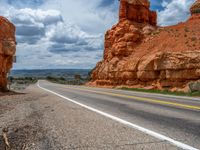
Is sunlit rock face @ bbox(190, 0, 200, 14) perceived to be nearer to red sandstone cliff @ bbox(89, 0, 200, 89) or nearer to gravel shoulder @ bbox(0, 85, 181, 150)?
red sandstone cliff @ bbox(89, 0, 200, 89)

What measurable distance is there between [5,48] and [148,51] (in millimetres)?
19603

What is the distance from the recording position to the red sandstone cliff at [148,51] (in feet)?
103

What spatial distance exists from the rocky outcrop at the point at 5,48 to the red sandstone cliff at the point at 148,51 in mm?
15161

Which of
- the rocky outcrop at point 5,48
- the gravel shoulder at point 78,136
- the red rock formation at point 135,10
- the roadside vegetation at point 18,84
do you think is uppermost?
the red rock formation at point 135,10

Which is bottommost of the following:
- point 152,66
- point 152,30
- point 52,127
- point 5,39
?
point 52,127

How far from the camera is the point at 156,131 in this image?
26.0 ft

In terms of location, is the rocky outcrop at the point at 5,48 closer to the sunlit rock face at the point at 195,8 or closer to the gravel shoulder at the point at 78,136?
the gravel shoulder at the point at 78,136

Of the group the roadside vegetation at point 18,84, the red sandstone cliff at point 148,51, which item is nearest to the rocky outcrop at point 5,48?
the roadside vegetation at point 18,84

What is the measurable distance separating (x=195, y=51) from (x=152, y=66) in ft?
18.0

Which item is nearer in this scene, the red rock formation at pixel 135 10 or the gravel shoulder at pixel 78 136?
the gravel shoulder at pixel 78 136

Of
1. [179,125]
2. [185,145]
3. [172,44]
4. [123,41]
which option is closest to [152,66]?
[172,44]

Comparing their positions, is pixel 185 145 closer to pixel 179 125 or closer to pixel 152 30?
pixel 179 125

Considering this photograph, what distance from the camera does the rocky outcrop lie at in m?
28.2

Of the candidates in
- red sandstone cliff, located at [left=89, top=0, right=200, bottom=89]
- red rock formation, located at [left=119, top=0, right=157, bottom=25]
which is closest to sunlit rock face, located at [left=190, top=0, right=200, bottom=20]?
red sandstone cliff, located at [left=89, top=0, right=200, bottom=89]
